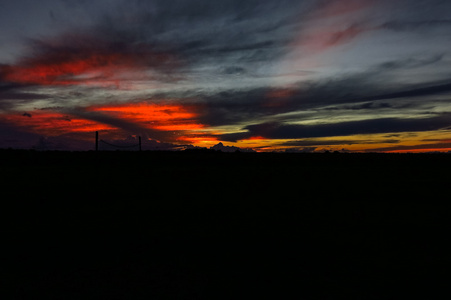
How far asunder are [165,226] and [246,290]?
3842 millimetres

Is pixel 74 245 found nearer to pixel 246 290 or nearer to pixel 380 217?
pixel 246 290

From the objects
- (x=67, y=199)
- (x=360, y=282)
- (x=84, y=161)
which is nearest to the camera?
(x=360, y=282)

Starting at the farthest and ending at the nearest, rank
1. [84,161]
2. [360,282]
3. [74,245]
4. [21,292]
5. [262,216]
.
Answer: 1. [84,161]
2. [262,216]
3. [74,245]
4. [360,282]
5. [21,292]

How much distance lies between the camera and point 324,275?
4898mm

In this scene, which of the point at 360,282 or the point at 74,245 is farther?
the point at 74,245

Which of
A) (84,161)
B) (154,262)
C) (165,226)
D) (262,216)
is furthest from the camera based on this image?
(84,161)

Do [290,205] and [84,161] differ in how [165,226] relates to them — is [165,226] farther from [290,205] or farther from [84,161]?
[84,161]

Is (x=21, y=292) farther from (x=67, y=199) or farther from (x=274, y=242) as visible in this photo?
(x=67, y=199)

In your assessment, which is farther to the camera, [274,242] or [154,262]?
[274,242]

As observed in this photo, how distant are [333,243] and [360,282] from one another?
1.86 m

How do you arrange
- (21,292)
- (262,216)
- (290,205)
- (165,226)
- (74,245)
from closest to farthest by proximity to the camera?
1. (21,292)
2. (74,245)
3. (165,226)
4. (262,216)
5. (290,205)

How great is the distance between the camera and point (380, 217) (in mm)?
8938

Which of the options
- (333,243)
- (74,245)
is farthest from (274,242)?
(74,245)

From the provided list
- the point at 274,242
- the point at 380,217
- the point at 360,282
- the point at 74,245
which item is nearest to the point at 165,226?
the point at 74,245
